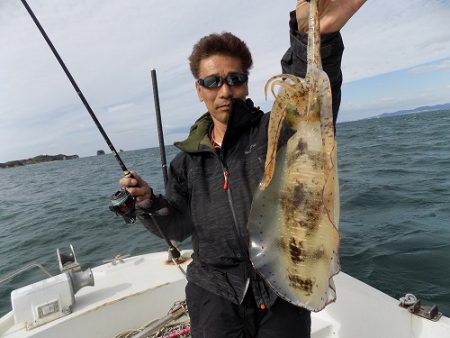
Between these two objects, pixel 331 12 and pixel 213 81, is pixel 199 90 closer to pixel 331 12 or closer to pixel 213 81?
pixel 213 81

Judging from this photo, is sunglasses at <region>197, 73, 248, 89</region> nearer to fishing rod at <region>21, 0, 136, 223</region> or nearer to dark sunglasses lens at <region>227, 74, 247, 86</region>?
dark sunglasses lens at <region>227, 74, 247, 86</region>

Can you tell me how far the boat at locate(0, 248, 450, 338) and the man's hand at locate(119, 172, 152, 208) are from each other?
8.25 ft

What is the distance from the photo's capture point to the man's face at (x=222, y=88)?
101 inches

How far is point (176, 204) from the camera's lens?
114 inches

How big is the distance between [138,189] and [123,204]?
0.53ft

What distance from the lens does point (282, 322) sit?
2.41 metres

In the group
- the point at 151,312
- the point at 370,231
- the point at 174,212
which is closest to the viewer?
the point at 174,212

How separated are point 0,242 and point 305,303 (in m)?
16.5

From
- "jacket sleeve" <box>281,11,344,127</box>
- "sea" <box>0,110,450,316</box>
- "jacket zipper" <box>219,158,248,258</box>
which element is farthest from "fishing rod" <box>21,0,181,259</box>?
"sea" <box>0,110,450,316</box>

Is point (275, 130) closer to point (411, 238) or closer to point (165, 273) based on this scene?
point (165, 273)

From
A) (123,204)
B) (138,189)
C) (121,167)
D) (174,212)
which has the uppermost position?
(121,167)

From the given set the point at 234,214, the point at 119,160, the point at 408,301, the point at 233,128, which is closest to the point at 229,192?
the point at 234,214

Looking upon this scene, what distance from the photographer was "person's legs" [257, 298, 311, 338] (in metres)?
2.40

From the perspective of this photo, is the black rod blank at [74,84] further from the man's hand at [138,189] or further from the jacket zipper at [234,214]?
the jacket zipper at [234,214]
